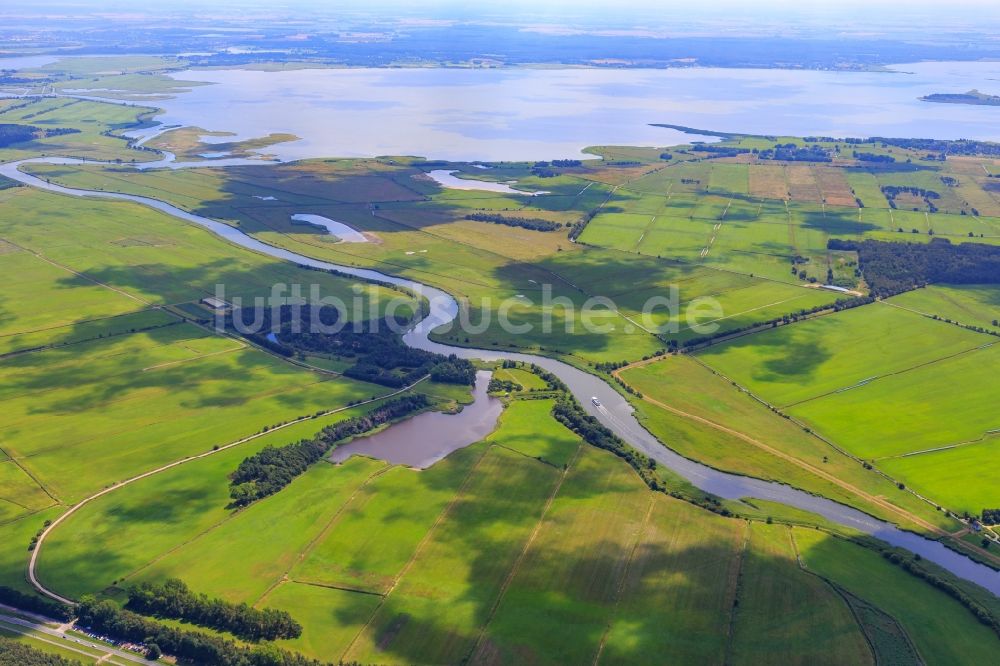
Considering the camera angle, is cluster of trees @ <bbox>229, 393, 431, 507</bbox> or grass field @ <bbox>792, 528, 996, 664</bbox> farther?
cluster of trees @ <bbox>229, 393, 431, 507</bbox>

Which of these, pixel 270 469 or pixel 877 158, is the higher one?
pixel 877 158

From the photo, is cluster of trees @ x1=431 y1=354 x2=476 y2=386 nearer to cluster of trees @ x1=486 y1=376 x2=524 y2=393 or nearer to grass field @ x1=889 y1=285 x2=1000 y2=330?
cluster of trees @ x1=486 y1=376 x2=524 y2=393

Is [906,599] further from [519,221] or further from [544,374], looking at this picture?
[519,221]

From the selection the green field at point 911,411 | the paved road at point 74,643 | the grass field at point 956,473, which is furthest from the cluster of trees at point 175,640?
the green field at point 911,411

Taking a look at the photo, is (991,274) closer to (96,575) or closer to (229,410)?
(229,410)

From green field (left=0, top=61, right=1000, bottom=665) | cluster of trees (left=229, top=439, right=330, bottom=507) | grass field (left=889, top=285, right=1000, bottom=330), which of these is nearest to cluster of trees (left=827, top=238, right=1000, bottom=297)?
grass field (left=889, top=285, right=1000, bottom=330)

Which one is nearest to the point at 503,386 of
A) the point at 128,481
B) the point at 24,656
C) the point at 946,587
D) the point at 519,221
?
the point at 128,481
